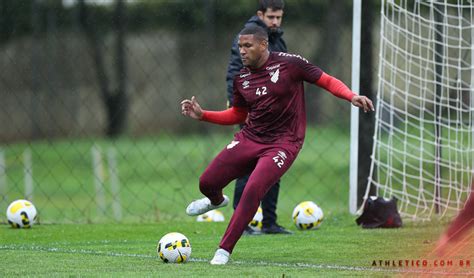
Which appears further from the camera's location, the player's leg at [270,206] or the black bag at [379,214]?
the black bag at [379,214]

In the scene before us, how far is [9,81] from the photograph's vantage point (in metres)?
14.2

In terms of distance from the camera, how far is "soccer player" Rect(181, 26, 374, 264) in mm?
8081

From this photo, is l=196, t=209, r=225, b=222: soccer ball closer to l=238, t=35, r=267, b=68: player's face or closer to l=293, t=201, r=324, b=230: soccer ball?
l=293, t=201, r=324, b=230: soccer ball

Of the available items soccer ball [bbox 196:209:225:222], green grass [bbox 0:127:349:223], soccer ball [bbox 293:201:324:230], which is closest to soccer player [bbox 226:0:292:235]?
soccer ball [bbox 293:201:324:230]

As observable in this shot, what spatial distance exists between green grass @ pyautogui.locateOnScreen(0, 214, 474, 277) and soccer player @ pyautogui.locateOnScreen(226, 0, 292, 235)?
29 centimetres

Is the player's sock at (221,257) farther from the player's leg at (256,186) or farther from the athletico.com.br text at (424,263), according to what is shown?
the athletico.com.br text at (424,263)

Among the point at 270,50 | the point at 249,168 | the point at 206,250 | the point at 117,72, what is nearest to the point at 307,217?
the point at 270,50

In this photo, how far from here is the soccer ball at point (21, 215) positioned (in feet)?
33.6

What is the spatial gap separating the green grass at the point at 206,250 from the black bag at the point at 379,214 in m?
0.13

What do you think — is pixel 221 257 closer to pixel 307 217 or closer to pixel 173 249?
pixel 173 249

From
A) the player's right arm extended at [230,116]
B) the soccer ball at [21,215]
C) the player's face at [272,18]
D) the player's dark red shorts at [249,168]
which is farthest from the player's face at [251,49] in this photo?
the soccer ball at [21,215]

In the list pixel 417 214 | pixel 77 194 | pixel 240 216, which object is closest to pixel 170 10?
pixel 77 194

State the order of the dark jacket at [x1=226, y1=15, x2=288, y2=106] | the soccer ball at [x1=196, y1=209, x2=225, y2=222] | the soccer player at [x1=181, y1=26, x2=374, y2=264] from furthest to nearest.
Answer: the soccer ball at [x1=196, y1=209, x2=225, y2=222] → the dark jacket at [x1=226, y1=15, x2=288, y2=106] → the soccer player at [x1=181, y1=26, x2=374, y2=264]

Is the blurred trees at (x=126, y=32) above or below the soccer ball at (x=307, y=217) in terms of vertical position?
above
